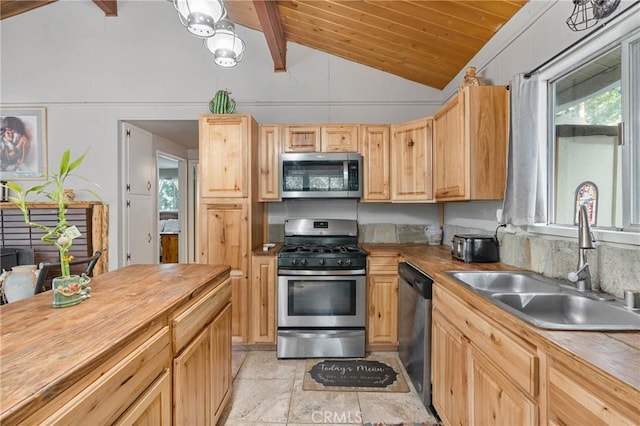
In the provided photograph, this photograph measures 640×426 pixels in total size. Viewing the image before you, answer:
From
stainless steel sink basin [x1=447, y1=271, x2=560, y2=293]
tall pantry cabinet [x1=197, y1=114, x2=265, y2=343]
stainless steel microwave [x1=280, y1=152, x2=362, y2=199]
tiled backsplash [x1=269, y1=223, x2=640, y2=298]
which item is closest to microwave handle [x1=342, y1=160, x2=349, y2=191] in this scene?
stainless steel microwave [x1=280, y1=152, x2=362, y2=199]

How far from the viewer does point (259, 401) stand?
2082 mm

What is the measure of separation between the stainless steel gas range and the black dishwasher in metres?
0.38

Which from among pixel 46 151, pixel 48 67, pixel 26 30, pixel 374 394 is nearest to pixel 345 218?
pixel 374 394

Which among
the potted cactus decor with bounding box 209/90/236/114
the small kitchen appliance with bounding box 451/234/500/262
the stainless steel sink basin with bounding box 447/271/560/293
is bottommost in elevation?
the stainless steel sink basin with bounding box 447/271/560/293

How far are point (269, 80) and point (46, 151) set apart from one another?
2.65m

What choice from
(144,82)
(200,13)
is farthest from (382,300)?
(144,82)

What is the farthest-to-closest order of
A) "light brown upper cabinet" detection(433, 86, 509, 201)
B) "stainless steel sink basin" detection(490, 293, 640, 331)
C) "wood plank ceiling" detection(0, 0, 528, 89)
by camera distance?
"wood plank ceiling" detection(0, 0, 528, 89) < "light brown upper cabinet" detection(433, 86, 509, 201) < "stainless steel sink basin" detection(490, 293, 640, 331)

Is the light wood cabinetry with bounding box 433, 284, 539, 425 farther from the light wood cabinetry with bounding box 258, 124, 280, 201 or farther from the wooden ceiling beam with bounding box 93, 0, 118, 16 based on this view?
the wooden ceiling beam with bounding box 93, 0, 118, 16

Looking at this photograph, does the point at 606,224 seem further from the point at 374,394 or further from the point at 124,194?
the point at 124,194

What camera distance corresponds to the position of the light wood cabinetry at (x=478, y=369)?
1006 mm

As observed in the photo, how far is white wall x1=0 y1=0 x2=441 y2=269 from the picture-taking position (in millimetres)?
3363

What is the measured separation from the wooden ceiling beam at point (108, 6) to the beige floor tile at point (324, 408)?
4311 mm

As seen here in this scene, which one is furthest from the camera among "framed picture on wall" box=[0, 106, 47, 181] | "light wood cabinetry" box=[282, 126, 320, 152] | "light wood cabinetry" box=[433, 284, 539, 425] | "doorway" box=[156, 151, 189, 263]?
"doorway" box=[156, 151, 189, 263]

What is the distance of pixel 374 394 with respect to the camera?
2156mm
